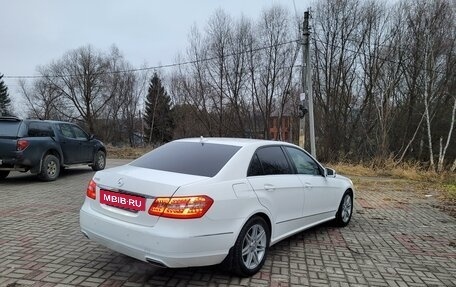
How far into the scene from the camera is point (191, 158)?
4527 mm

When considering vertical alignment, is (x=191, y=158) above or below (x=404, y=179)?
above

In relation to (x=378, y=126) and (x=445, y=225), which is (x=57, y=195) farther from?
(x=378, y=126)

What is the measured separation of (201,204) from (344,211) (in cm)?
385

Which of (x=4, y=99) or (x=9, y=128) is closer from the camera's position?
(x=9, y=128)

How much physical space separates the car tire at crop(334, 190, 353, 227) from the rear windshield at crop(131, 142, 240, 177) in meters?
2.83

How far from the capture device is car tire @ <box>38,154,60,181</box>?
1087cm

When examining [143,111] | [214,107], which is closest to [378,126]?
[214,107]

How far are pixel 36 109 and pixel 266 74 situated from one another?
5109cm

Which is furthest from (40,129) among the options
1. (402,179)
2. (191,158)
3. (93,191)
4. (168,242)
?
(402,179)

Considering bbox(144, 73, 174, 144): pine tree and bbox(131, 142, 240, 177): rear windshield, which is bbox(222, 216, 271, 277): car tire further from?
bbox(144, 73, 174, 144): pine tree

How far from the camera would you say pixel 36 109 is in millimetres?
68375

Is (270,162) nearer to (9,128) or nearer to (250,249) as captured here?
(250,249)

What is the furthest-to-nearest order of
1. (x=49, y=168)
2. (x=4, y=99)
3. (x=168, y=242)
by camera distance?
1. (x=4, y=99)
2. (x=49, y=168)
3. (x=168, y=242)

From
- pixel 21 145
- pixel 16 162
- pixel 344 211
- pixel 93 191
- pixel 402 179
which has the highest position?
pixel 21 145
